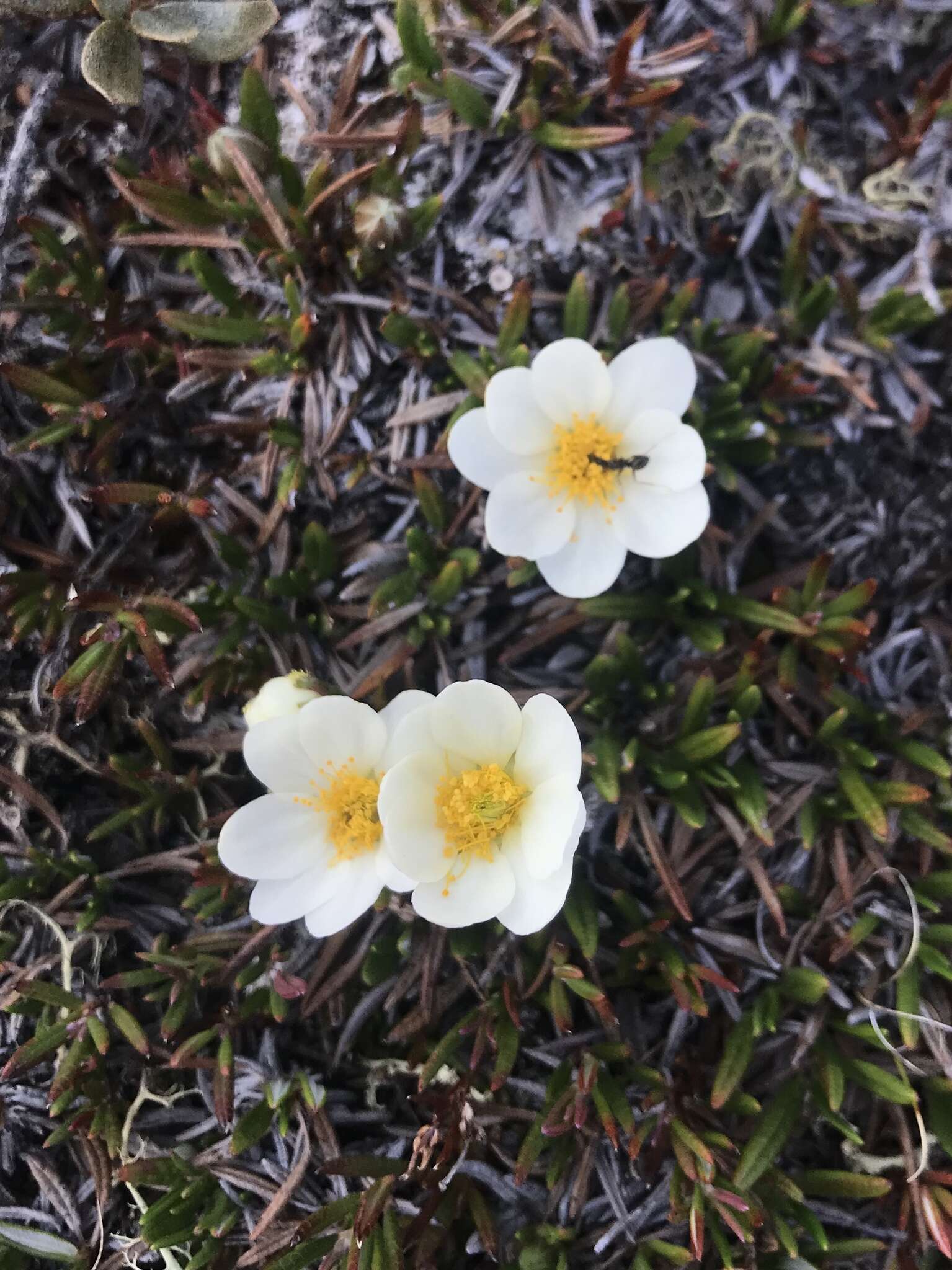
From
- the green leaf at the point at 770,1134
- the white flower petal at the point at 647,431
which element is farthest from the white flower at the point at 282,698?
the green leaf at the point at 770,1134

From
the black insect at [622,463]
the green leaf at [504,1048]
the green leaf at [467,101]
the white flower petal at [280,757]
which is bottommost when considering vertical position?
the green leaf at [504,1048]

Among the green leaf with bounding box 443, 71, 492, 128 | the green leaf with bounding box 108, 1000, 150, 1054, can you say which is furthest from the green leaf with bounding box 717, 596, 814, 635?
the green leaf with bounding box 108, 1000, 150, 1054

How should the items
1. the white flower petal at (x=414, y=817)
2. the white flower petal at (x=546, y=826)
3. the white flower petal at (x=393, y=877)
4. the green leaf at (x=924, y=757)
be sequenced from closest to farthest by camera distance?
the white flower petal at (x=546, y=826), the white flower petal at (x=414, y=817), the white flower petal at (x=393, y=877), the green leaf at (x=924, y=757)

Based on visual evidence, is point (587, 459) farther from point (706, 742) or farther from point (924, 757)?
point (924, 757)

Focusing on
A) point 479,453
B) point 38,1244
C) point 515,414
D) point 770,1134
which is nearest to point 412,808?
point 479,453

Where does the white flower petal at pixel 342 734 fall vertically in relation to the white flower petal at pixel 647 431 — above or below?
below

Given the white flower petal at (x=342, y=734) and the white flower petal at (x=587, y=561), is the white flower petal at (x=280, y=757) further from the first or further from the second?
the white flower petal at (x=587, y=561)

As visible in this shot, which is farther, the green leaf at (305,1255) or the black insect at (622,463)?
the black insect at (622,463)

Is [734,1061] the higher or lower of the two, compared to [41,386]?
lower
